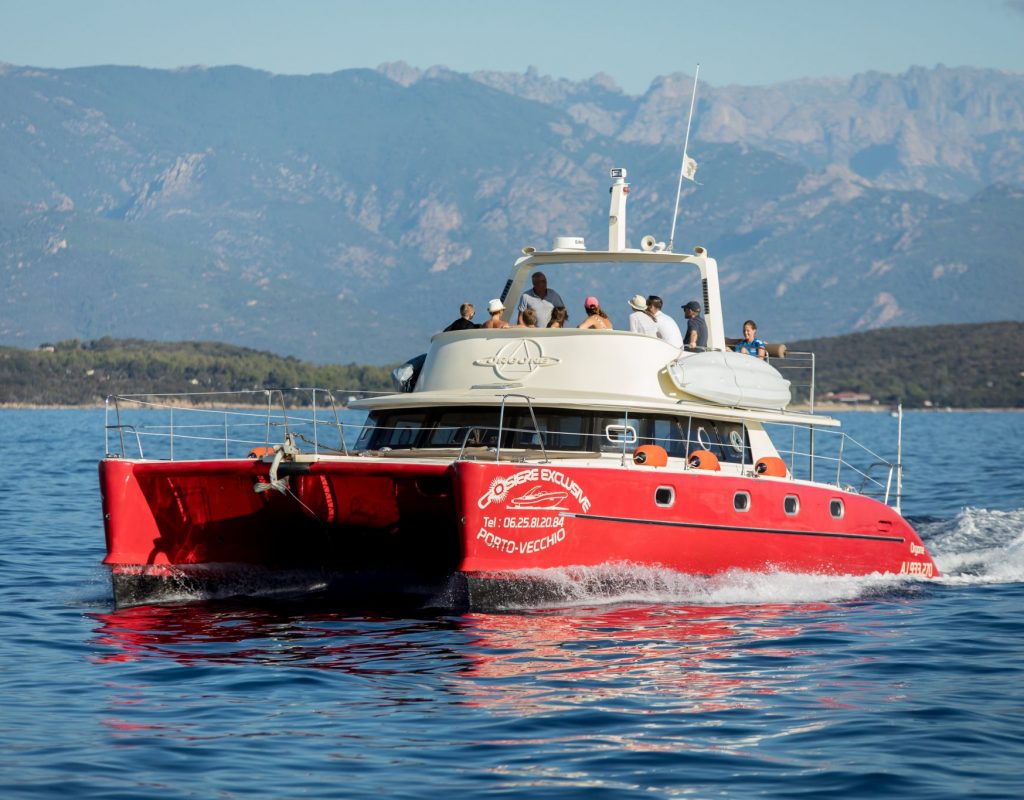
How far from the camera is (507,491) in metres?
15.4

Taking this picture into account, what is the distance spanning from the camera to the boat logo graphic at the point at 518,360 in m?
17.8

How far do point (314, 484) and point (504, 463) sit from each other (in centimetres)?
214

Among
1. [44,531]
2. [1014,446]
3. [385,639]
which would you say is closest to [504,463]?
[385,639]

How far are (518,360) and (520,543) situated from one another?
2922 mm

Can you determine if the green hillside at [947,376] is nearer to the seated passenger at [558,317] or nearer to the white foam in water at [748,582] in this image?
the white foam in water at [748,582]

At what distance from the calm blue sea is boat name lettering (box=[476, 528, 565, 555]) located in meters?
0.67

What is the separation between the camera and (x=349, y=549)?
17406mm

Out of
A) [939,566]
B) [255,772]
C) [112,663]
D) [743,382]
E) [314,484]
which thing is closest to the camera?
[255,772]

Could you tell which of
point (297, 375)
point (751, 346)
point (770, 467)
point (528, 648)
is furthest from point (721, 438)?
point (297, 375)

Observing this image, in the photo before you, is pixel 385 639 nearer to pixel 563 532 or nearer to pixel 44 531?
pixel 563 532

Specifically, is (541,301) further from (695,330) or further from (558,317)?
(695,330)

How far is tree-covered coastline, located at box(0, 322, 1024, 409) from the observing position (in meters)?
159

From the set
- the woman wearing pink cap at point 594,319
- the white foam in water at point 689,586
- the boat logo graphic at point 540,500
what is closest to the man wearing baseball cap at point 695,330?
the woman wearing pink cap at point 594,319

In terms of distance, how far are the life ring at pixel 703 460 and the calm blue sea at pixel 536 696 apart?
119cm
